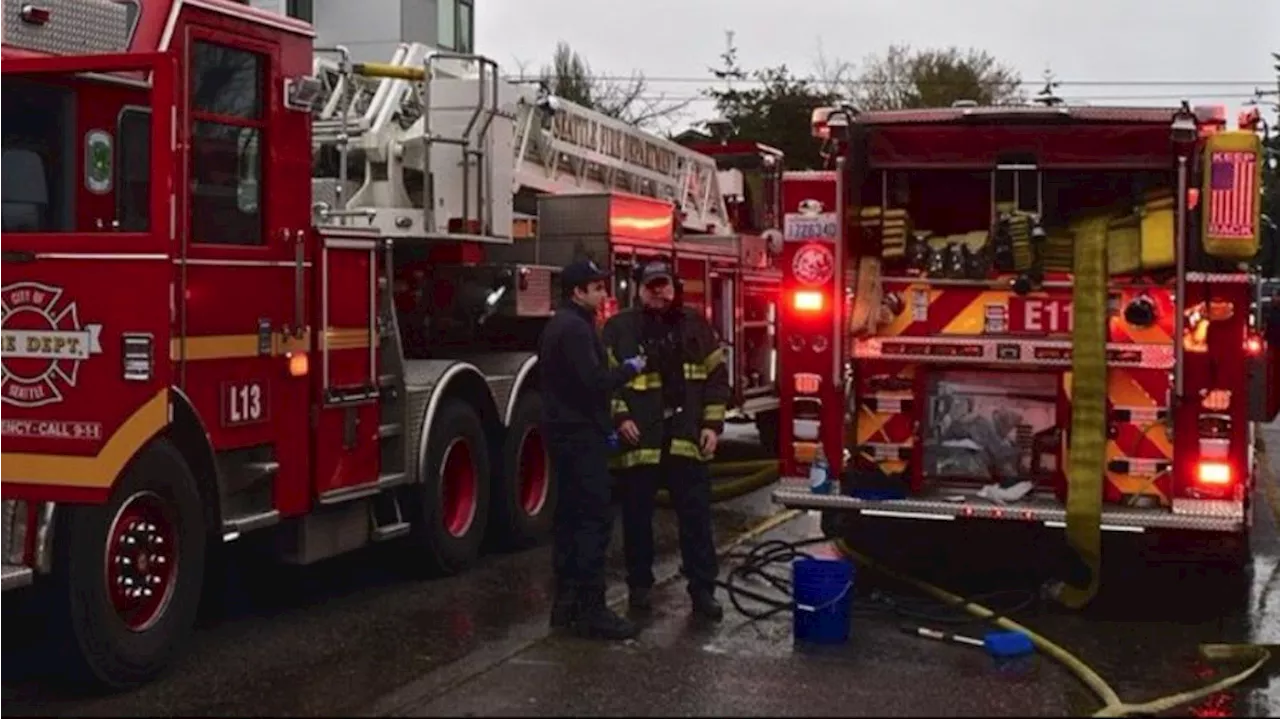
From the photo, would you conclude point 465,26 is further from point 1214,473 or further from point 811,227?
point 1214,473

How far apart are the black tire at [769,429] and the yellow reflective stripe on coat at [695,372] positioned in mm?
6000

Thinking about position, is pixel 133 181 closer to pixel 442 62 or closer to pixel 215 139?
pixel 215 139

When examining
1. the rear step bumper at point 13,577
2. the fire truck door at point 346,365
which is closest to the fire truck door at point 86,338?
the rear step bumper at point 13,577

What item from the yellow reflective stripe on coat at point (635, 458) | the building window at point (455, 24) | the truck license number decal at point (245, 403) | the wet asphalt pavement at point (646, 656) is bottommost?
the wet asphalt pavement at point (646, 656)

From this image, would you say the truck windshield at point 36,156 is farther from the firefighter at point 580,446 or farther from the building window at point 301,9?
Answer: the building window at point 301,9

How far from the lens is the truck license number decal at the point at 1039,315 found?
8648mm

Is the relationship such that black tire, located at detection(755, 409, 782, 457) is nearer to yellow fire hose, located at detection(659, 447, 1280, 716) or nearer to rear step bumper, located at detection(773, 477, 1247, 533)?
yellow fire hose, located at detection(659, 447, 1280, 716)

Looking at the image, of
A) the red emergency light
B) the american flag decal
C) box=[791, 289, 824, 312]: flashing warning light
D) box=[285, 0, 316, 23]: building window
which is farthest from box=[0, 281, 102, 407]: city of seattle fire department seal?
box=[285, 0, 316, 23]: building window

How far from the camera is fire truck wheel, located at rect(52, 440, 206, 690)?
6.52 m

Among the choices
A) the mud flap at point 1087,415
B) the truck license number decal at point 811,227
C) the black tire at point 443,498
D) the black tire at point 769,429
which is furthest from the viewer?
the black tire at point 769,429

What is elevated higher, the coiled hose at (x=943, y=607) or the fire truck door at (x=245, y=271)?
the fire truck door at (x=245, y=271)

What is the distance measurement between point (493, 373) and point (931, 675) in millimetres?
4096

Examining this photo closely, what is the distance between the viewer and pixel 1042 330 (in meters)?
8.69

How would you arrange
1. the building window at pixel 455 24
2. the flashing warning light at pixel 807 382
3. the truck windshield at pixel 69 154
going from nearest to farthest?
the truck windshield at pixel 69 154, the flashing warning light at pixel 807 382, the building window at pixel 455 24
